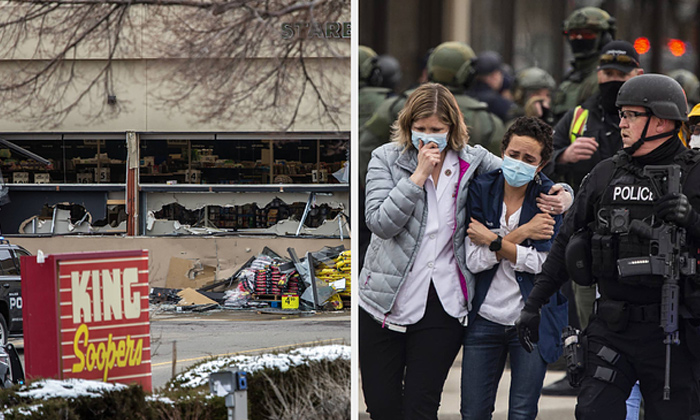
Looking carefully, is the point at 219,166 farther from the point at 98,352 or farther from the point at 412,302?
the point at 412,302

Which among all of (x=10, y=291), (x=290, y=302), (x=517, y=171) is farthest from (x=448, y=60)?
(x=10, y=291)

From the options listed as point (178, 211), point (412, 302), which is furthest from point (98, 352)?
point (178, 211)

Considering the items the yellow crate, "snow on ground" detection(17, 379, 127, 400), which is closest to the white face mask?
"snow on ground" detection(17, 379, 127, 400)

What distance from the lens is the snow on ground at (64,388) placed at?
14.8ft

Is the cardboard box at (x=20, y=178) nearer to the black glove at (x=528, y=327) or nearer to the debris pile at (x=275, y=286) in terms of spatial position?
the debris pile at (x=275, y=286)

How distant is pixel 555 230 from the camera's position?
3.80 m

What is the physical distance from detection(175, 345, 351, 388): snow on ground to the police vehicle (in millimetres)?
2900

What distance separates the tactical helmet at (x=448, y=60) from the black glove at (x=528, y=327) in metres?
1.91

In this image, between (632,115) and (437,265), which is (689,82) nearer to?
(632,115)

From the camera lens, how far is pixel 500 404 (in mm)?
4492

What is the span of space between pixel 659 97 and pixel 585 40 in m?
2.20

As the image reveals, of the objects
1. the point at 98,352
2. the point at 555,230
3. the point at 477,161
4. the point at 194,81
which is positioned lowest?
the point at 98,352

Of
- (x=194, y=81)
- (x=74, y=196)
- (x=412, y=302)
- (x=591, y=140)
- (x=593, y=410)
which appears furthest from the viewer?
(x=74, y=196)

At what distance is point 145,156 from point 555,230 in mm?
5201
